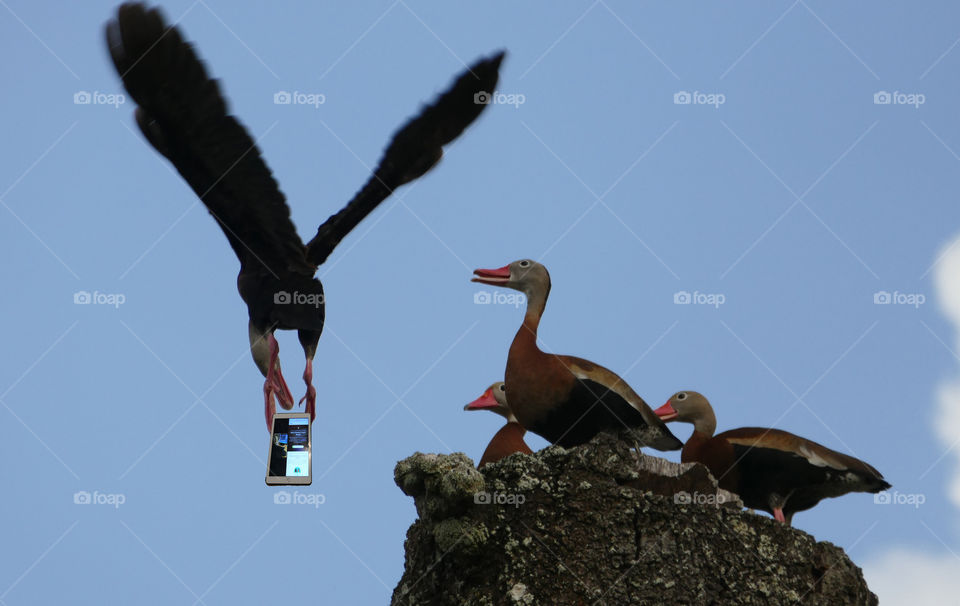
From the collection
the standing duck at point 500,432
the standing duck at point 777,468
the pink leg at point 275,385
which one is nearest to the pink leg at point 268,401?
Result: the pink leg at point 275,385

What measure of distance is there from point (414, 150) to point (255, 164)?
1.25 metres

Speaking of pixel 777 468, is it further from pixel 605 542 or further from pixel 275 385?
pixel 275 385

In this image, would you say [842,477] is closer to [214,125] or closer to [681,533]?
[681,533]

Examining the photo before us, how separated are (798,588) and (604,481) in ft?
3.41

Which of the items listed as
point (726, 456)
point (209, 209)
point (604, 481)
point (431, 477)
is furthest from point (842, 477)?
point (209, 209)

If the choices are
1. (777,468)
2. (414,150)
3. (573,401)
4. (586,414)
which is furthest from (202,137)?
(777,468)

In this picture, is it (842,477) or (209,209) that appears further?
(209,209)

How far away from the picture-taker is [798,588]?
5199mm

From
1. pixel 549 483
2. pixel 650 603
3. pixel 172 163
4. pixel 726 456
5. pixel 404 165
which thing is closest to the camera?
pixel 650 603

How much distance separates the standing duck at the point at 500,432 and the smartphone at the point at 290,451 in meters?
1.14

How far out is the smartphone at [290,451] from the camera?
6176 millimetres

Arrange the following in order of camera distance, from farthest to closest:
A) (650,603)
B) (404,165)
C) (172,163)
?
(404,165) < (172,163) < (650,603)

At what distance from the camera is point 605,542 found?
5.14 metres

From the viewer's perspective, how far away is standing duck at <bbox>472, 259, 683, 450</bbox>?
6.55 m
